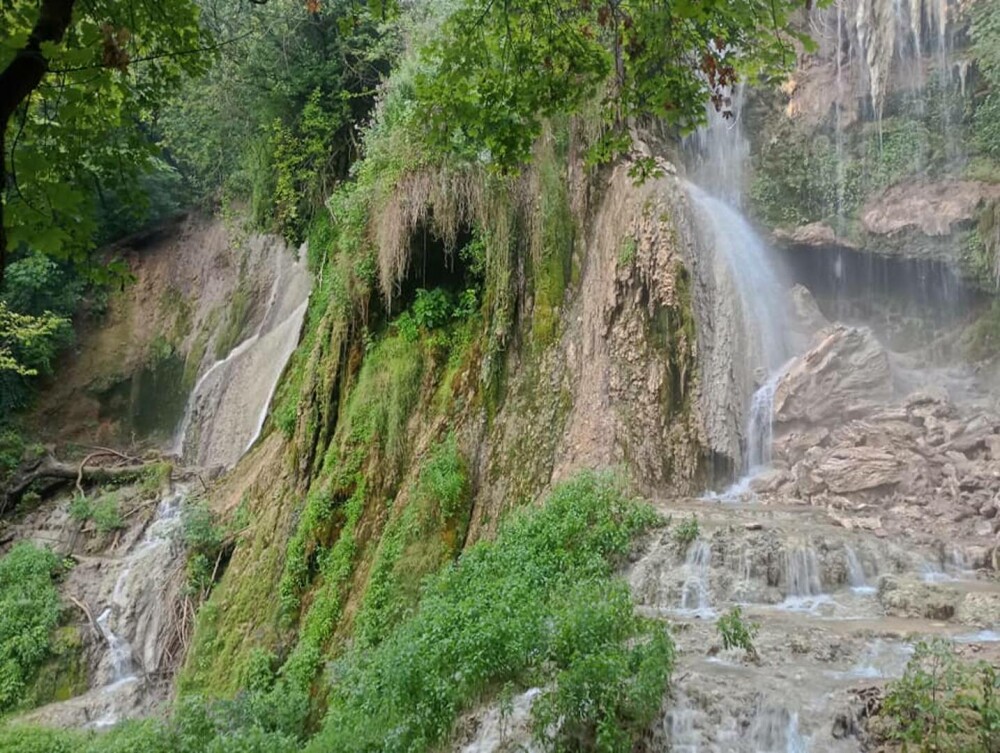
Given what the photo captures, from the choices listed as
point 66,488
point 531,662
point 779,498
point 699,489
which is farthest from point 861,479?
point 66,488

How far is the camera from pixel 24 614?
10.9 meters

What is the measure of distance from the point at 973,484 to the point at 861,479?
117cm

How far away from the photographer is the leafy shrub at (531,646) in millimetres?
4586

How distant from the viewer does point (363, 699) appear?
6.39 metres

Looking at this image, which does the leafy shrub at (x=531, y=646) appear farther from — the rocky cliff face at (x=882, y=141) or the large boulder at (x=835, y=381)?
the rocky cliff face at (x=882, y=141)

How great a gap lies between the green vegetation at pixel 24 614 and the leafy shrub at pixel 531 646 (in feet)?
18.1

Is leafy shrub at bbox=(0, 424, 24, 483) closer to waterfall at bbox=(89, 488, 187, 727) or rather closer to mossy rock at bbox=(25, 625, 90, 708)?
waterfall at bbox=(89, 488, 187, 727)

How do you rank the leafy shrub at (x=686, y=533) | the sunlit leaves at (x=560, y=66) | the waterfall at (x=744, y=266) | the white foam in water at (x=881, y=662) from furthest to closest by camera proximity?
the waterfall at (x=744, y=266) → the leafy shrub at (x=686, y=533) → the white foam in water at (x=881, y=662) → the sunlit leaves at (x=560, y=66)

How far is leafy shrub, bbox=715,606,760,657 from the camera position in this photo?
519 cm

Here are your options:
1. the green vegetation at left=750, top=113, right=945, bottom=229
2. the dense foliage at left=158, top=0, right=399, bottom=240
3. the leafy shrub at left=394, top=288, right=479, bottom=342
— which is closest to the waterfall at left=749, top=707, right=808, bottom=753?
the leafy shrub at left=394, top=288, right=479, bottom=342

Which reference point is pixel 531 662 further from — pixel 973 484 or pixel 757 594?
pixel 973 484

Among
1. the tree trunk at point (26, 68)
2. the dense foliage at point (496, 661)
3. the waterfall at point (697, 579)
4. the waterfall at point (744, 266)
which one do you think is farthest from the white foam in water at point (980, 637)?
the tree trunk at point (26, 68)

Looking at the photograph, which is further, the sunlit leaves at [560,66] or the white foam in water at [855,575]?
the white foam in water at [855,575]

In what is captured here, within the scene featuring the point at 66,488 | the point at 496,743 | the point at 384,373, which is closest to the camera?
the point at 496,743
